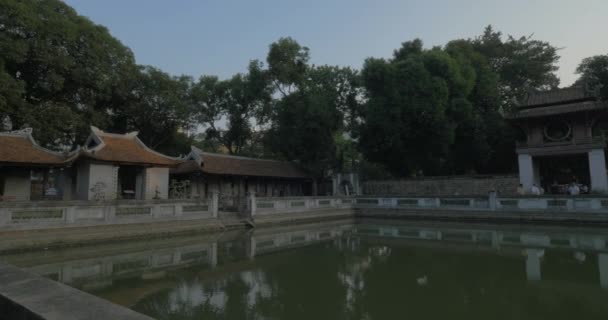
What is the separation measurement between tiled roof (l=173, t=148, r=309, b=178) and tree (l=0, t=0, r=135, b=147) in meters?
5.74

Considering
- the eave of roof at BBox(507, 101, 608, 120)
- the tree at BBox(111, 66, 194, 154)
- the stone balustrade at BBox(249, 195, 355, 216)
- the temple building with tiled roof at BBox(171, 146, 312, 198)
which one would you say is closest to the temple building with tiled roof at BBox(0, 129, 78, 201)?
the temple building with tiled roof at BBox(171, 146, 312, 198)

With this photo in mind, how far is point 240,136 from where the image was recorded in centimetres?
2892

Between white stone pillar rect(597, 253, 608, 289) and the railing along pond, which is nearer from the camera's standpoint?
white stone pillar rect(597, 253, 608, 289)

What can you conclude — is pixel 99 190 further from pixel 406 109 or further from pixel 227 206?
pixel 406 109

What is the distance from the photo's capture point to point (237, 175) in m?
20.7

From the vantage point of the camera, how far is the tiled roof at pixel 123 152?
14188mm

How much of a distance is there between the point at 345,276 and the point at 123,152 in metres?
11.8

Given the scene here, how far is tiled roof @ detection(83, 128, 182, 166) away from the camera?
14.2m

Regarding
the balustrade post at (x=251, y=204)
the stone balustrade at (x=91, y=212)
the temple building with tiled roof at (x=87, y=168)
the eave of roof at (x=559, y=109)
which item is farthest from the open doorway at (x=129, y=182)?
the eave of roof at (x=559, y=109)

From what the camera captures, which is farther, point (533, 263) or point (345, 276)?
point (533, 263)

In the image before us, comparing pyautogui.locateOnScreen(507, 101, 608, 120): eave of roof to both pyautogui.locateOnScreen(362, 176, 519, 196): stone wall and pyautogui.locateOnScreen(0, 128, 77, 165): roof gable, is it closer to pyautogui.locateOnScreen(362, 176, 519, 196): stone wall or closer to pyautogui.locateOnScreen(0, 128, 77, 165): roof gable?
pyautogui.locateOnScreen(362, 176, 519, 196): stone wall

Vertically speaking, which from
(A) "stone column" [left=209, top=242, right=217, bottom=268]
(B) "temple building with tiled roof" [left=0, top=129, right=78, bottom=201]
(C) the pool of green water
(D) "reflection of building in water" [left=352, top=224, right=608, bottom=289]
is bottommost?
(D) "reflection of building in water" [left=352, top=224, right=608, bottom=289]

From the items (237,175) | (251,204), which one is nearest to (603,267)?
(251,204)

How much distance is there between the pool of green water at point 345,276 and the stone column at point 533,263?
19 millimetres
